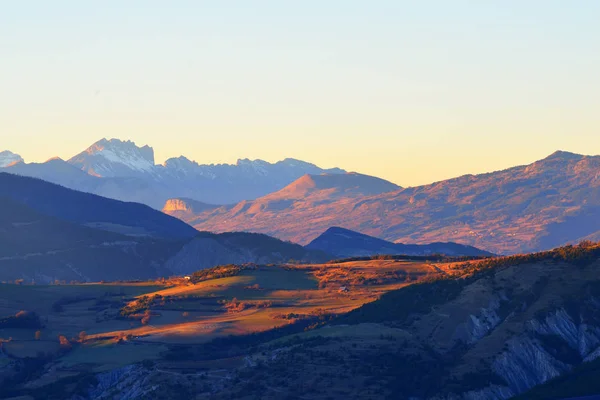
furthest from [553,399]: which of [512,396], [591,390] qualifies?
[512,396]

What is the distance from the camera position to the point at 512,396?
656ft

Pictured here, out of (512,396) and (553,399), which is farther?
(512,396)

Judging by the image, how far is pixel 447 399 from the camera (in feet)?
650

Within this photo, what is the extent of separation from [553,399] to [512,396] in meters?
27.4

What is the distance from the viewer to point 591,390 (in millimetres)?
174875

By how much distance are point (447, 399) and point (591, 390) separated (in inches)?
1141

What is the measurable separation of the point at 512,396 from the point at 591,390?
86.1 ft

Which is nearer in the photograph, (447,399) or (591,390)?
(591,390)

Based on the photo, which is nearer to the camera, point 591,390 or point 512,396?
point 591,390

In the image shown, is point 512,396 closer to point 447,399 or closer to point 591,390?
point 447,399

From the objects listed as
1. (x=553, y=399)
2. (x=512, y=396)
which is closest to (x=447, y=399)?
(x=512, y=396)
